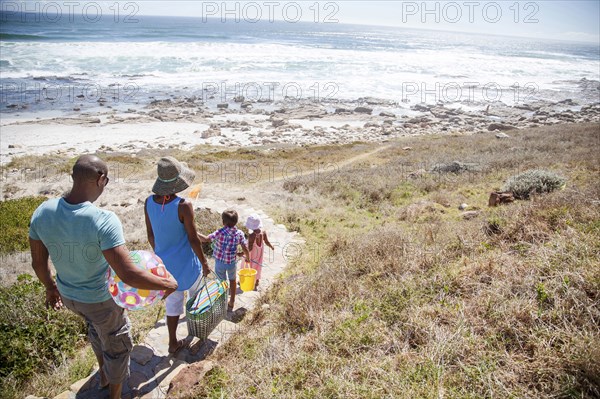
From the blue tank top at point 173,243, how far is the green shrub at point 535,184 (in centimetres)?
810

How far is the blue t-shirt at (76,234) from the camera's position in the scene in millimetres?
2502

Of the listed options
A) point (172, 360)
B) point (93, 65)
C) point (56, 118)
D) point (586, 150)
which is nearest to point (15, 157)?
point (56, 118)

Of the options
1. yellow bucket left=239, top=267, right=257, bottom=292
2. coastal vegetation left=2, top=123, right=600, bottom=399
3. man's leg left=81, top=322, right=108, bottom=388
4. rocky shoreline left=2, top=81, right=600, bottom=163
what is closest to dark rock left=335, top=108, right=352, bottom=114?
rocky shoreline left=2, top=81, right=600, bottom=163

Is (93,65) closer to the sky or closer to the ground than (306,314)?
closer to the sky

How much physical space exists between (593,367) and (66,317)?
5.25m

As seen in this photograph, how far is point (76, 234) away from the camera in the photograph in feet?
8.22

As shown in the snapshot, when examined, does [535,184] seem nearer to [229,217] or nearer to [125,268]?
[229,217]

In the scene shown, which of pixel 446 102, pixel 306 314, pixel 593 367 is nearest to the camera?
pixel 593 367

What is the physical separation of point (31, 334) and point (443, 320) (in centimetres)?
449

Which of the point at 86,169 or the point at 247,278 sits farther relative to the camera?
the point at 247,278

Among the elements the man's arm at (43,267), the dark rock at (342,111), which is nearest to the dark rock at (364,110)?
the dark rock at (342,111)

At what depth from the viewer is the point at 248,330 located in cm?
413

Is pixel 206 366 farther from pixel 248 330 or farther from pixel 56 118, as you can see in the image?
pixel 56 118

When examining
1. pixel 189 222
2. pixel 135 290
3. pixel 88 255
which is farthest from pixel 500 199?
pixel 88 255
